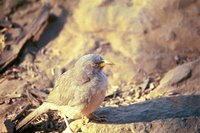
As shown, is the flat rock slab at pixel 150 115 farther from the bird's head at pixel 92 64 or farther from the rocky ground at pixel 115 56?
the bird's head at pixel 92 64

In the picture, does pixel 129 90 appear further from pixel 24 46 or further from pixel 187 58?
pixel 24 46

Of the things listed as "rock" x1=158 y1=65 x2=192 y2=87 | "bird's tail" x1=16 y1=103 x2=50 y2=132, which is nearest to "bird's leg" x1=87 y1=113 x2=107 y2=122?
"bird's tail" x1=16 y1=103 x2=50 y2=132

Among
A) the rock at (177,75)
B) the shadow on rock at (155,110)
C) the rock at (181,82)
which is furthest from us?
the rock at (177,75)

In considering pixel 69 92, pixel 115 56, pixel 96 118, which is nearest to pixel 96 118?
pixel 96 118

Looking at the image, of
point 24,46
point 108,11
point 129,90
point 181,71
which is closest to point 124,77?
point 129,90

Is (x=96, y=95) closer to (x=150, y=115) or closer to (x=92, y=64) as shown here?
(x=92, y=64)

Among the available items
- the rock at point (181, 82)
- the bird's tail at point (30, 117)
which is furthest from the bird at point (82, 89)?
the rock at point (181, 82)
